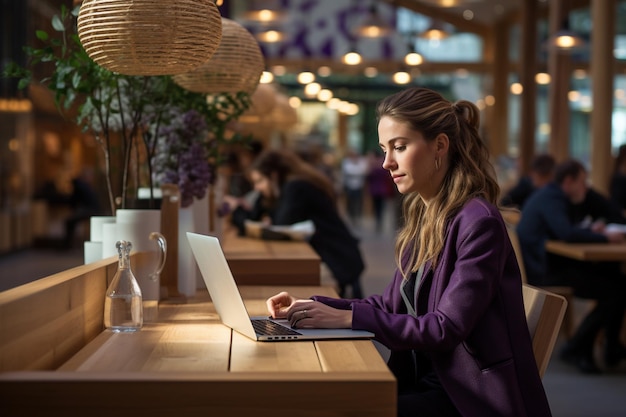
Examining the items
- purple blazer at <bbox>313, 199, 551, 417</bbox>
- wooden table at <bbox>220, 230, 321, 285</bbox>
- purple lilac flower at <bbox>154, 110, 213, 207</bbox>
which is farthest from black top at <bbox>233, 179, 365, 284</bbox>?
purple blazer at <bbox>313, 199, 551, 417</bbox>

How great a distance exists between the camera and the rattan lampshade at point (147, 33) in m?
2.37

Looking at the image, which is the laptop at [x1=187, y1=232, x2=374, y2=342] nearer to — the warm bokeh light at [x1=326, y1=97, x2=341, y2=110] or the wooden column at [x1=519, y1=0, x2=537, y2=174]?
the wooden column at [x1=519, y1=0, x2=537, y2=174]

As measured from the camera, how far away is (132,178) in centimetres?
354

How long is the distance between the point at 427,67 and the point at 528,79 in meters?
5.21

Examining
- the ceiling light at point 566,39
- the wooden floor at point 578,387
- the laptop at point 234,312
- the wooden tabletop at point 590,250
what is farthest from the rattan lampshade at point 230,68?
the ceiling light at point 566,39

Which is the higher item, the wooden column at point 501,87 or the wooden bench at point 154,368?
the wooden column at point 501,87

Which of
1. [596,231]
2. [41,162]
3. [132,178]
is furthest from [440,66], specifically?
[132,178]

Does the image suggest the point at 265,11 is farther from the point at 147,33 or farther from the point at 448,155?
the point at 448,155

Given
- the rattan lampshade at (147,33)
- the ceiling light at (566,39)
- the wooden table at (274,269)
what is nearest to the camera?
the rattan lampshade at (147,33)

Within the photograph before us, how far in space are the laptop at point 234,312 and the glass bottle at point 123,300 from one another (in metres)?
0.19

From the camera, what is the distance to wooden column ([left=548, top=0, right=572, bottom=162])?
11211 millimetres

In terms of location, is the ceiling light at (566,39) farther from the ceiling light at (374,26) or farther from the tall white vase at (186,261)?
the tall white vase at (186,261)

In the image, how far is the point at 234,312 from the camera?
224 centimetres

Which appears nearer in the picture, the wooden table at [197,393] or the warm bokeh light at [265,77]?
the wooden table at [197,393]
